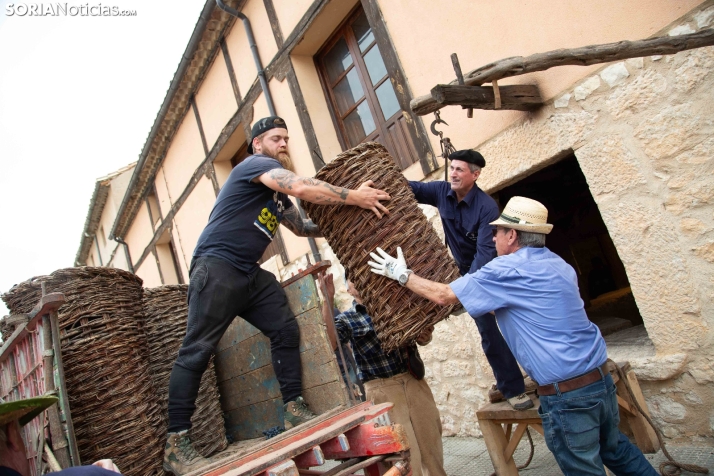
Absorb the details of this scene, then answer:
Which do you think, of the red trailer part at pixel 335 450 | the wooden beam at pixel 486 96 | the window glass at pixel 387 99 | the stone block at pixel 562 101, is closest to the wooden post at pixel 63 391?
the red trailer part at pixel 335 450

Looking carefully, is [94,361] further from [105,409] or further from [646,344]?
[646,344]

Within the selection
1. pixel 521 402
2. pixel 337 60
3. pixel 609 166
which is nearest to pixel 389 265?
pixel 521 402

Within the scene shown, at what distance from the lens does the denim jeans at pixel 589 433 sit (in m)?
2.31

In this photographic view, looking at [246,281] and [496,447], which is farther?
[496,447]

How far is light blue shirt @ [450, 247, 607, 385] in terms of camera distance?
2.36 m

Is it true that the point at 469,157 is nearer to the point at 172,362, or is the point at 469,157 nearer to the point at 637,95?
the point at 637,95

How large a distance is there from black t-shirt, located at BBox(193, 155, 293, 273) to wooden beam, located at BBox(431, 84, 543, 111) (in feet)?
3.94

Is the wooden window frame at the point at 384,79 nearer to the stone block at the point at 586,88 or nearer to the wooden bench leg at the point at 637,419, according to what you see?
the stone block at the point at 586,88

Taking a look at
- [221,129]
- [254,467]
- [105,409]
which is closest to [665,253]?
[254,467]

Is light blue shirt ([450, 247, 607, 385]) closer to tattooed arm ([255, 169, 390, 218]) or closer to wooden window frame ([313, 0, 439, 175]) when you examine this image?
tattooed arm ([255, 169, 390, 218])

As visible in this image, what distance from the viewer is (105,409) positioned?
2.44 meters

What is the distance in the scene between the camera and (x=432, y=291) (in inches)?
90.9

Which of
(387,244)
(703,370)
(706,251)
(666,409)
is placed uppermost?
(387,244)

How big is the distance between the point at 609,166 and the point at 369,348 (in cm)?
203
